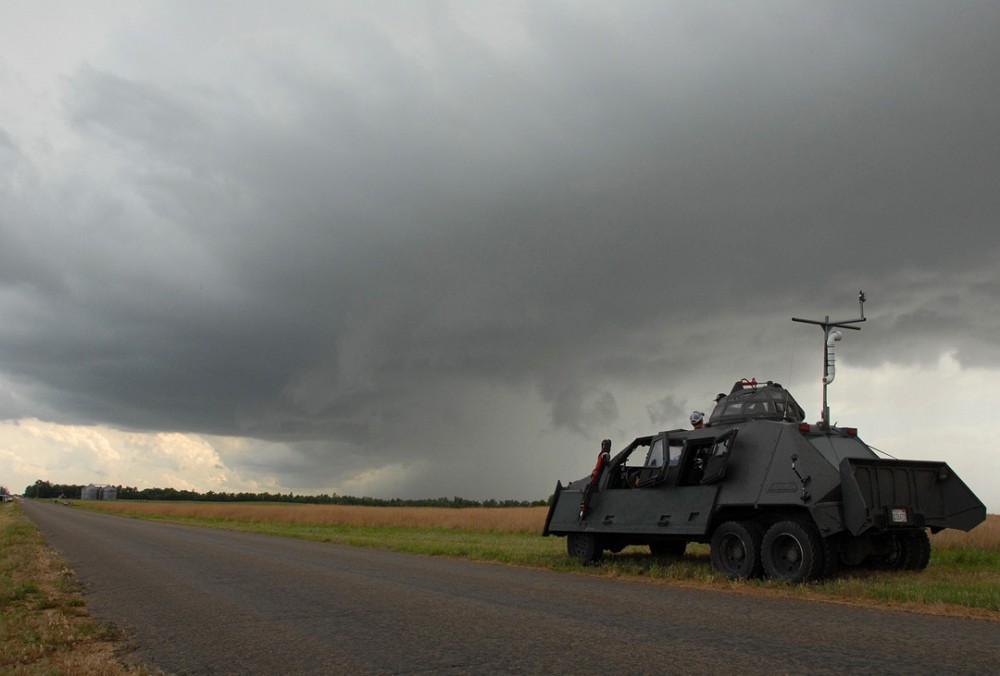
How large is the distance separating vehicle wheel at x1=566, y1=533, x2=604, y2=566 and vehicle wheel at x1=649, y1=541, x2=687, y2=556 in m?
1.27

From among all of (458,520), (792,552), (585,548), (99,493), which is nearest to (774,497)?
(792,552)

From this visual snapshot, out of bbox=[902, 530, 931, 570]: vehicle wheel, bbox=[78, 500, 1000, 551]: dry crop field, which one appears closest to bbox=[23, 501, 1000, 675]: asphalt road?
bbox=[902, 530, 931, 570]: vehicle wheel

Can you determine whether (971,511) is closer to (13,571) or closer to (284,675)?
(284,675)

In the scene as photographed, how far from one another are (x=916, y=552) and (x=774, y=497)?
2.76 m

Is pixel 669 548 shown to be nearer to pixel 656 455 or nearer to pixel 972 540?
pixel 656 455

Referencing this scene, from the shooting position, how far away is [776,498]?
1152cm

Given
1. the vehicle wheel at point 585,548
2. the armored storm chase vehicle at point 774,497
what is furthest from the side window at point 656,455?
the vehicle wheel at point 585,548

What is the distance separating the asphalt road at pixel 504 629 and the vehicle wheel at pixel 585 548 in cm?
213

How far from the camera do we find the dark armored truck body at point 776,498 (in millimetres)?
11031

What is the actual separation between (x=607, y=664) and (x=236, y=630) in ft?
12.5

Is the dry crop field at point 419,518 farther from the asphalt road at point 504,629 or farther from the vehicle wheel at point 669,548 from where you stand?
the asphalt road at point 504,629

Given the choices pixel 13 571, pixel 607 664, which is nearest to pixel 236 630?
pixel 607 664

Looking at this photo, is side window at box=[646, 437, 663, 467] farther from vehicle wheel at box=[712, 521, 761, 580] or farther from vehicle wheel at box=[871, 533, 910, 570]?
vehicle wheel at box=[871, 533, 910, 570]

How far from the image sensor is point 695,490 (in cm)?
1274
